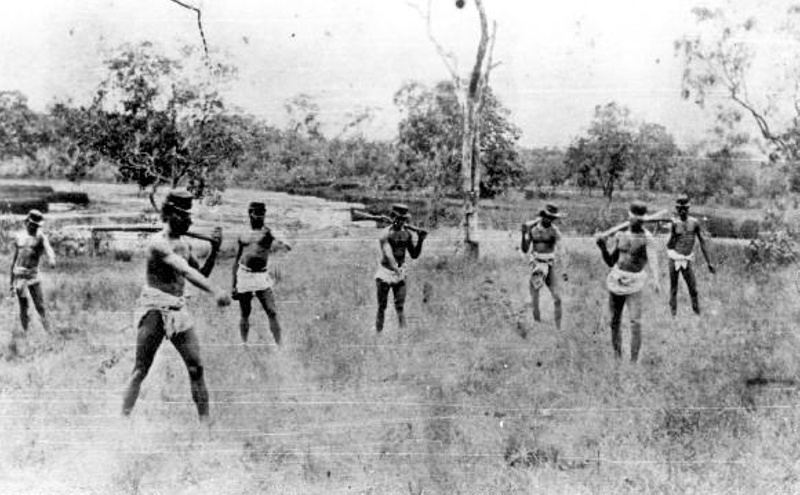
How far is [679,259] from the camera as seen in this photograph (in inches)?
236

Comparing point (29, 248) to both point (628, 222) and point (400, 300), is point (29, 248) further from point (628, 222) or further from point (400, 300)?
point (628, 222)

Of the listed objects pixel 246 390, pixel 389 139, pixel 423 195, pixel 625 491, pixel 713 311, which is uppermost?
pixel 389 139

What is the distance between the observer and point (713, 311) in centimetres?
581

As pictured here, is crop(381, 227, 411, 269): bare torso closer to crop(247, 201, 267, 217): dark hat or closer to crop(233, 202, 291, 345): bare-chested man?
crop(233, 202, 291, 345): bare-chested man

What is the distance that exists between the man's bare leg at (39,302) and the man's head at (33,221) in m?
0.48

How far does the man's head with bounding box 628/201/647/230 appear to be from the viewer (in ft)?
17.7

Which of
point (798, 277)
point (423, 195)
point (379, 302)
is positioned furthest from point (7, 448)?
point (798, 277)

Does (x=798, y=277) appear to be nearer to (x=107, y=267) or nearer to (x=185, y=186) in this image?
(x=185, y=186)

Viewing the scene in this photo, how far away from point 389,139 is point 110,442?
3.34 m

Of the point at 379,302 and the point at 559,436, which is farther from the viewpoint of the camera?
the point at 379,302

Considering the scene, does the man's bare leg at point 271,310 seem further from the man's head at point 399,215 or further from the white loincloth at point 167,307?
the man's head at point 399,215

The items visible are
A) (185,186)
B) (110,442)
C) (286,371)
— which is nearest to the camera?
(110,442)

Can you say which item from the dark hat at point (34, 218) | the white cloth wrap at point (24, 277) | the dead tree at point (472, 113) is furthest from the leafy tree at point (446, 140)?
the white cloth wrap at point (24, 277)

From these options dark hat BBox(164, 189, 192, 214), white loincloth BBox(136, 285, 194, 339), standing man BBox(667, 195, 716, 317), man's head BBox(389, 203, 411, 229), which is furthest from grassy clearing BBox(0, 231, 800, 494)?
dark hat BBox(164, 189, 192, 214)
